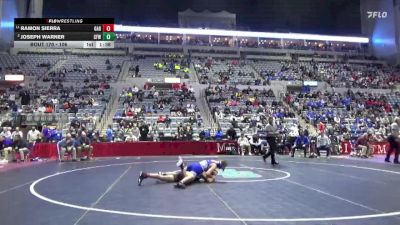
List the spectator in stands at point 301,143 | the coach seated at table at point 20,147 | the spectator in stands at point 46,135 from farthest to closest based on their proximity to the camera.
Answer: the spectator in stands at point 46,135 → the spectator in stands at point 301,143 → the coach seated at table at point 20,147

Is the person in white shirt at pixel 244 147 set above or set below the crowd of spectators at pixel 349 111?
below

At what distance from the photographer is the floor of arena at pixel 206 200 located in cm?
549

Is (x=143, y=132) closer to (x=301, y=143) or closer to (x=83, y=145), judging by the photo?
(x=83, y=145)

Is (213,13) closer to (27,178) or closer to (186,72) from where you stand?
(186,72)

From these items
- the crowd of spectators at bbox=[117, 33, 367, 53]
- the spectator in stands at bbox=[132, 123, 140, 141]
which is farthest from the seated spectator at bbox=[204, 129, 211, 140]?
the crowd of spectators at bbox=[117, 33, 367, 53]

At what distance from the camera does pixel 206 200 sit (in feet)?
22.6

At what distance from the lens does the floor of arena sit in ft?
18.0

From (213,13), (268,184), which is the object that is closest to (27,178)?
(268,184)

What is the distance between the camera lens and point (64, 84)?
3300 centimetres

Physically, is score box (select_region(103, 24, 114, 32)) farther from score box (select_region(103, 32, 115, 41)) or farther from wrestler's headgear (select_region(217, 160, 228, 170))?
wrestler's headgear (select_region(217, 160, 228, 170))

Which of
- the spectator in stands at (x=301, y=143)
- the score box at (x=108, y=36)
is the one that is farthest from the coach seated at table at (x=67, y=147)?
the spectator in stands at (x=301, y=143)

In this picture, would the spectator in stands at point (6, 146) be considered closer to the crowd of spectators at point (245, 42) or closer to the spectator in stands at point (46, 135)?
the spectator in stands at point (46, 135)

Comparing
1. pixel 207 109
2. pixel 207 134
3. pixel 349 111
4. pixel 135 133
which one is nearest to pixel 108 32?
pixel 135 133

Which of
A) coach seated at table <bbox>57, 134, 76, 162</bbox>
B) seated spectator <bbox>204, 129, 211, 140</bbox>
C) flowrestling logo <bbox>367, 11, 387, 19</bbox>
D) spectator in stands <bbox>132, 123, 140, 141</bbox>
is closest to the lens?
coach seated at table <bbox>57, 134, 76, 162</bbox>
